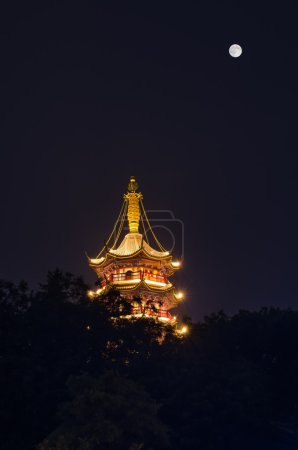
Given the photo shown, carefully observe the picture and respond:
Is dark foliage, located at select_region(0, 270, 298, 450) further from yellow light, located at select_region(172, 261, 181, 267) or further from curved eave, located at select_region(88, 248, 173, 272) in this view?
yellow light, located at select_region(172, 261, 181, 267)

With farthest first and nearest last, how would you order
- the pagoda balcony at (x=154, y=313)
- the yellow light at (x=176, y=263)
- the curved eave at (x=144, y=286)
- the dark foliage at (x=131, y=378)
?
the yellow light at (x=176, y=263) → the curved eave at (x=144, y=286) → the pagoda balcony at (x=154, y=313) → the dark foliage at (x=131, y=378)

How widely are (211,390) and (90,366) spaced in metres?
4.55

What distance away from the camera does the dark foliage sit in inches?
885

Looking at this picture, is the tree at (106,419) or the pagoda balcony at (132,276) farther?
the pagoda balcony at (132,276)

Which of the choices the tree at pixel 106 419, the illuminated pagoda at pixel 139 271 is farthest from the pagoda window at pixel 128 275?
the tree at pixel 106 419

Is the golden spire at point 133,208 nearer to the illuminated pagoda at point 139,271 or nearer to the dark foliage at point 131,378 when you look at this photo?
the illuminated pagoda at point 139,271

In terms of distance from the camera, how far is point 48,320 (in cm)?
2669

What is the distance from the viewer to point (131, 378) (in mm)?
26969

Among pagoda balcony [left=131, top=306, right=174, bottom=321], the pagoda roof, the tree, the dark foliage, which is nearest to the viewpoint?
the tree

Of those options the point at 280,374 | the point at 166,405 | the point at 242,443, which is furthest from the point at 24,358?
the point at 280,374

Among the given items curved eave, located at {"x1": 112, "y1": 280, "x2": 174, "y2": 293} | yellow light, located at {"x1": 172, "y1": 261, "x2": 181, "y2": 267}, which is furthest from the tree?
yellow light, located at {"x1": 172, "y1": 261, "x2": 181, "y2": 267}

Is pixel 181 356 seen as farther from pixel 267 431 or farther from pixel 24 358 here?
pixel 24 358

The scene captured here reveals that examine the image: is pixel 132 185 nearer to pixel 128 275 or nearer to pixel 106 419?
pixel 128 275

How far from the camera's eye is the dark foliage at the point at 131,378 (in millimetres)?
22469
